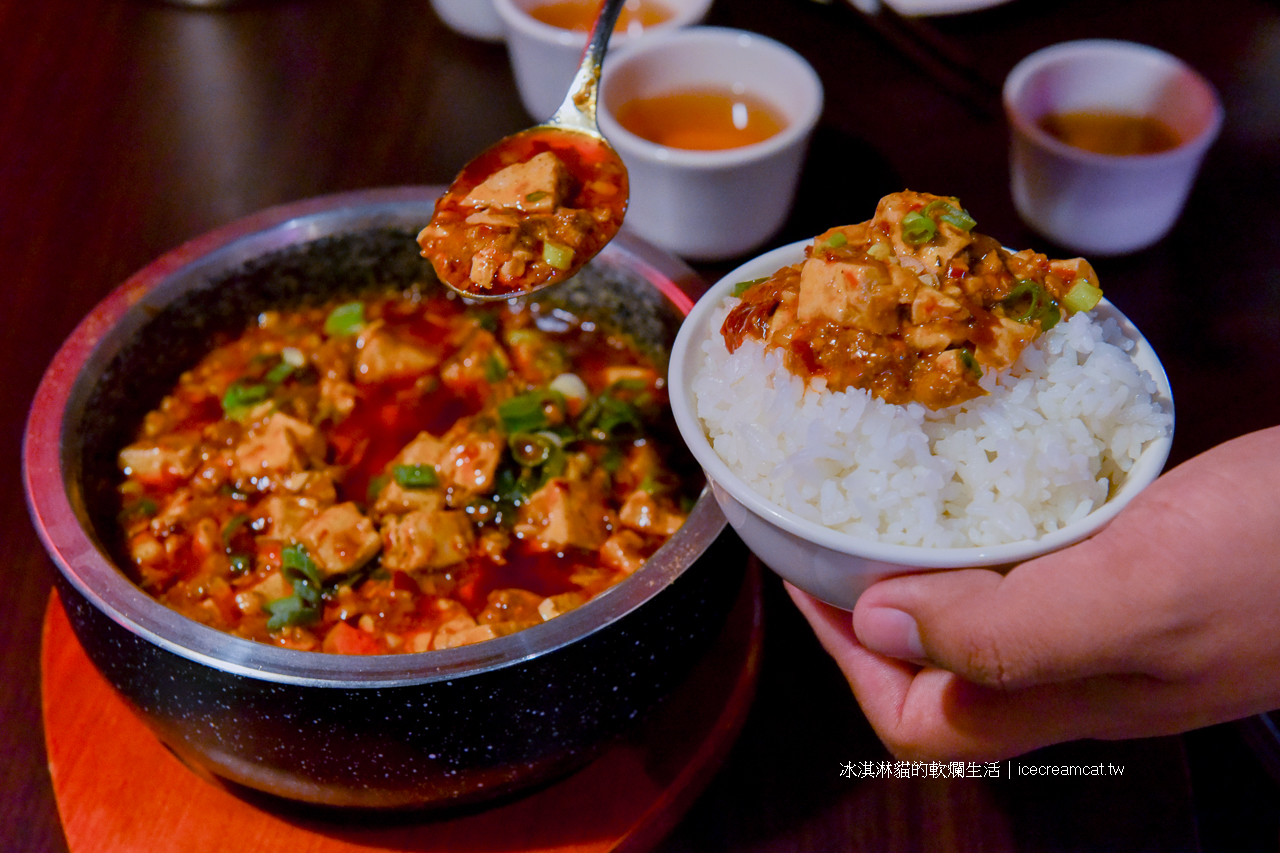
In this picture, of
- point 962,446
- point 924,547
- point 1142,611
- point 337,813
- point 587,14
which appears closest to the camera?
point 1142,611

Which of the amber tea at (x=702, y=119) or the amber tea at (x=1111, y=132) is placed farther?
the amber tea at (x=702, y=119)

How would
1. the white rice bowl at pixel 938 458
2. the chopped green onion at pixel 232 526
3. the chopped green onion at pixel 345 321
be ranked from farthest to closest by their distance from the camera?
the chopped green onion at pixel 345 321
the chopped green onion at pixel 232 526
the white rice bowl at pixel 938 458

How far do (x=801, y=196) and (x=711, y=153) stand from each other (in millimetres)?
623

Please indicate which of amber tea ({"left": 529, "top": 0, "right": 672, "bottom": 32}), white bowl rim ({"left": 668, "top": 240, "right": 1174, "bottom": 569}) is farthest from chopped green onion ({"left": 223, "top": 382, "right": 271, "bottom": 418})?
amber tea ({"left": 529, "top": 0, "right": 672, "bottom": 32})

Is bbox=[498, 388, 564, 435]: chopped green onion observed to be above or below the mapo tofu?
below

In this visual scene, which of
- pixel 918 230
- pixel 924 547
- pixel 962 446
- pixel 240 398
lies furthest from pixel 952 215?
pixel 240 398

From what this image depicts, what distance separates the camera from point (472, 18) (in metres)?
3.47

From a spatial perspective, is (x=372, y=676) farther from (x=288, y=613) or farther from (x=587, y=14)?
(x=587, y=14)

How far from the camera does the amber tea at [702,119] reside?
2779 mm

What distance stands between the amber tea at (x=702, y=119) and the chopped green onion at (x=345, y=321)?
1.01 meters

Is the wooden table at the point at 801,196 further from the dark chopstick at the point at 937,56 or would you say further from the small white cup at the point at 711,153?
the small white cup at the point at 711,153

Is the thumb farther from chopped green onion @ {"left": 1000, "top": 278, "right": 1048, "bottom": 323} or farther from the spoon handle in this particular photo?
the spoon handle

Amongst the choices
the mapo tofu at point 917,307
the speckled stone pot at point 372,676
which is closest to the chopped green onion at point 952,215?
the mapo tofu at point 917,307

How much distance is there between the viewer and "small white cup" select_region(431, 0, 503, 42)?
11.2 feet
